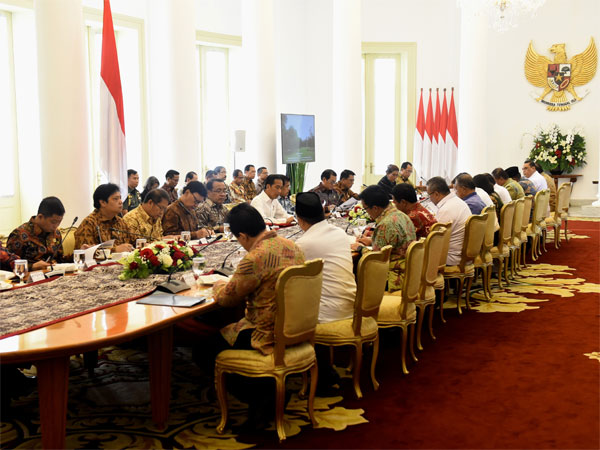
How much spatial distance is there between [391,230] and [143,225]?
2229 millimetres

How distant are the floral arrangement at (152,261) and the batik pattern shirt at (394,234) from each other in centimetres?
150

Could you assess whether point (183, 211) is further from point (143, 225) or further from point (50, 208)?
point (50, 208)

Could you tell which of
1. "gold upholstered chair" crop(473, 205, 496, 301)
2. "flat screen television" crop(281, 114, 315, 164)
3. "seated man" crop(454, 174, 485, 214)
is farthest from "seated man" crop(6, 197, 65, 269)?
"flat screen television" crop(281, 114, 315, 164)

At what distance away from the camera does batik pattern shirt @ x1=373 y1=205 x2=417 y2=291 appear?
4.84 m

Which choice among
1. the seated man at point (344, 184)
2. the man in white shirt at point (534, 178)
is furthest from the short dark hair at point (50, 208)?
the man in white shirt at point (534, 178)

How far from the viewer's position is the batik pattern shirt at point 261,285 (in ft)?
11.0

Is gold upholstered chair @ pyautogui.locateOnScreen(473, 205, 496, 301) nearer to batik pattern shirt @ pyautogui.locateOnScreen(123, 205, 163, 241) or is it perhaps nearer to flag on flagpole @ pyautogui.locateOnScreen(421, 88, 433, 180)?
batik pattern shirt @ pyautogui.locateOnScreen(123, 205, 163, 241)

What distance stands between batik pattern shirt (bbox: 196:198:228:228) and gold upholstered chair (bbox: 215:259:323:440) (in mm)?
3639

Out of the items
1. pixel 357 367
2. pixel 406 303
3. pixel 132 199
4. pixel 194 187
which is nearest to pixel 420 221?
pixel 406 303

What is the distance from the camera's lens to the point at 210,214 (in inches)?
277

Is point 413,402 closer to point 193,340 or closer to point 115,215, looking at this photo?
point 193,340

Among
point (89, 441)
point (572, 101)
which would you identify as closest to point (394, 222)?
point (89, 441)

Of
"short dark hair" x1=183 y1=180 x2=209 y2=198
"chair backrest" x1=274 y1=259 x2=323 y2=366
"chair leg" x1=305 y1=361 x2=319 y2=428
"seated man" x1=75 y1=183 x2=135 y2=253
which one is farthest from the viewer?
"short dark hair" x1=183 y1=180 x2=209 y2=198

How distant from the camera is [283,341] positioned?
337 centimetres
